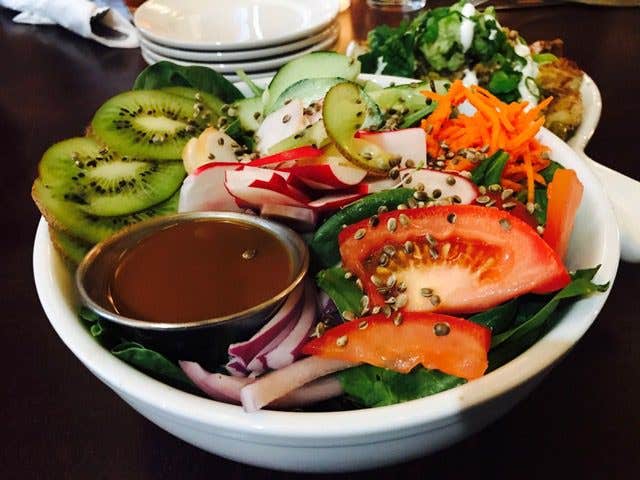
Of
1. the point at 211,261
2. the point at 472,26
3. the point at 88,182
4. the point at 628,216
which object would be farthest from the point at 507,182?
the point at 472,26

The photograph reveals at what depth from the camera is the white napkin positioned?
334 centimetres

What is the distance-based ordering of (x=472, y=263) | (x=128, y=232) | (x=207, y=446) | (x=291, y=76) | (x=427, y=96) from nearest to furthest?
(x=207, y=446) → (x=472, y=263) → (x=128, y=232) → (x=427, y=96) → (x=291, y=76)

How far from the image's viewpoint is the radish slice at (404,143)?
1.44 meters

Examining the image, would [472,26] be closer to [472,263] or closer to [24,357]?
[472,263]

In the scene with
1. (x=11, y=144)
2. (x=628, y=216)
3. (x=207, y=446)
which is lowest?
(x=11, y=144)

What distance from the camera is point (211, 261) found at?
4.12 ft

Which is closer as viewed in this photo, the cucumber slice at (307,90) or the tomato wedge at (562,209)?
the tomato wedge at (562,209)

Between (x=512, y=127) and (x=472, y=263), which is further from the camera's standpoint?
(x=512, y=127)

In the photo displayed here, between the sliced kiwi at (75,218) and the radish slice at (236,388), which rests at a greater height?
the sliced kiwi at (75,218)

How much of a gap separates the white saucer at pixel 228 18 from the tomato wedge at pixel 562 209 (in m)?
1.63

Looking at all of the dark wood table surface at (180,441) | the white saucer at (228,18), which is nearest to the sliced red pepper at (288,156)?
the dark wood table surface at (180,441)

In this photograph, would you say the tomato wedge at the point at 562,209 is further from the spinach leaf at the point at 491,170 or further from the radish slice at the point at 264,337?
the radish slice at the point at 264,337

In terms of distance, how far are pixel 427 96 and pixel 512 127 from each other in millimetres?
240

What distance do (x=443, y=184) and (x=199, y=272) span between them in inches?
20.0
